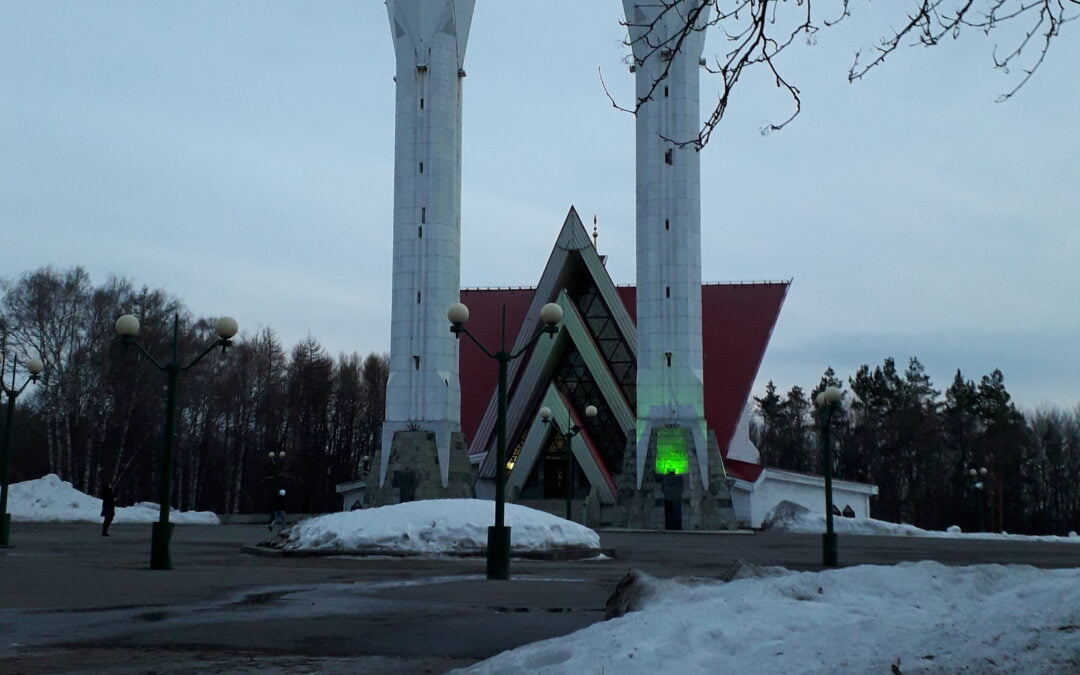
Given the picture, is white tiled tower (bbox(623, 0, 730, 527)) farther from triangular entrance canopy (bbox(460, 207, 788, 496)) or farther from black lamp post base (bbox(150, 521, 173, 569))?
black lamp post base (bbox(150, 521, 173, 569))

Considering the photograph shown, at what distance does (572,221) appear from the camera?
49.3 m

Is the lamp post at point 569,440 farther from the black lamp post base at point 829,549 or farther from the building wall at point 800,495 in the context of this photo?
the building wall at point 800,495

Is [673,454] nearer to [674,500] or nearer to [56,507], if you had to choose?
[674,500]

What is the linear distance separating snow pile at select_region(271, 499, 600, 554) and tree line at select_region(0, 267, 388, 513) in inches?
873

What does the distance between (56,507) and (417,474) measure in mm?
13280

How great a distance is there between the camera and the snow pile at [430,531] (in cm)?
1747

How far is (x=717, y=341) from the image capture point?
Answer: 171 feet

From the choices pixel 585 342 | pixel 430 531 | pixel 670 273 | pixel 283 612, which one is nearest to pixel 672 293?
pixel 670 273

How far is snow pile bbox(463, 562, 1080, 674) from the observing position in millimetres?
4094

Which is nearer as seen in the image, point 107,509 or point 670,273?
point 107,509

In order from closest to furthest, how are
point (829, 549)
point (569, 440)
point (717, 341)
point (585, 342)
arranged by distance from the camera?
point (829, 549) → point (569, 440) → point (585, 342) → point (717, 341)

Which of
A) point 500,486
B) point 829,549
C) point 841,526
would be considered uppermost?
point 500,486

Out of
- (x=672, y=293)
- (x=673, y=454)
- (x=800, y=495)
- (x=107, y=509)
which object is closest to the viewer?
(x=107, y=509)

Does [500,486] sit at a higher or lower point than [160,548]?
higher
